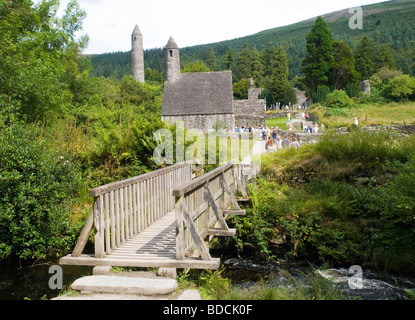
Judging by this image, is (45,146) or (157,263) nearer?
(157,263)

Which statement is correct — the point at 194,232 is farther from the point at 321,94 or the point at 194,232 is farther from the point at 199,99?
the point at 321,94

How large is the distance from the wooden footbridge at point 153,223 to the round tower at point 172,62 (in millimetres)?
37516

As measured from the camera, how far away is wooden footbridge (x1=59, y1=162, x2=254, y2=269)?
5.12 meters

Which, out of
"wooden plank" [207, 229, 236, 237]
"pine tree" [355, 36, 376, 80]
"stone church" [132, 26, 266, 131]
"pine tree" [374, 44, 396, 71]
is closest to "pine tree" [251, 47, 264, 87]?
"pine tree" [355, 36, 376, 80]

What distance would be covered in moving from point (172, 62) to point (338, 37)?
87.5m

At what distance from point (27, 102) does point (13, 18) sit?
3948 millimetres

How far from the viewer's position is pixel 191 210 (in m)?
5.89

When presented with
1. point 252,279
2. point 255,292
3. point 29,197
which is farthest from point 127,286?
point 252,279

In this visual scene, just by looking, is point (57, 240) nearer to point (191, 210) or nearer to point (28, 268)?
point (28, 268)

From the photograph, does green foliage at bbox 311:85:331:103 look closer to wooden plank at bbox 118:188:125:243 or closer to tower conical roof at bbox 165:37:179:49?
tower conical roof at bbox 165:37:179:49

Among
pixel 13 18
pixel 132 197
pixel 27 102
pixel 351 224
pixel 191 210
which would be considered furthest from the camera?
pixel 13 18

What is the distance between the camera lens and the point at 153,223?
7387 millimetres

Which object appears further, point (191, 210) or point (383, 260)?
point (383, 260)
